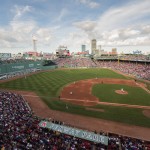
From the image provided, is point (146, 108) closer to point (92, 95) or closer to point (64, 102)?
point (92, 95)

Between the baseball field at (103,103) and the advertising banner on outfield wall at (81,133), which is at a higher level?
the advertising banner on outfield wall at (81,133)

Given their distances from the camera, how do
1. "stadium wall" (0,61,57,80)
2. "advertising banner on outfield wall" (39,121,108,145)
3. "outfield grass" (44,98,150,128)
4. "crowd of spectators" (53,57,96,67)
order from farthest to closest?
"crowd of spectators" (53,57,96,67)
"stadium wall" (0,61,57,80)
"outfield grass" (44,98,150,128)
"advertising banner on outfield wall" (39,121,108,145)

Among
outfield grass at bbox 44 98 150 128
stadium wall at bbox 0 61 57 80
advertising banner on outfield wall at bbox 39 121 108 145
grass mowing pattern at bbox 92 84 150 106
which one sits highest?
stadium wall at bbox 0 61 57 80

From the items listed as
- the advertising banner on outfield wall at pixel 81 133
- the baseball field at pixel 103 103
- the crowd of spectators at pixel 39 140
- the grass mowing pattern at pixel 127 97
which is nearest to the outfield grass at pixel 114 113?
the baseball field at pixel 103 103

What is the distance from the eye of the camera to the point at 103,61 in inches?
4198

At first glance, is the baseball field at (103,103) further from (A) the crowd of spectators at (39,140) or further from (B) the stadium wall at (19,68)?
(B) the stadium wall at (19,68)

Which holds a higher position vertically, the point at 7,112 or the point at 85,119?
the point at 7,112

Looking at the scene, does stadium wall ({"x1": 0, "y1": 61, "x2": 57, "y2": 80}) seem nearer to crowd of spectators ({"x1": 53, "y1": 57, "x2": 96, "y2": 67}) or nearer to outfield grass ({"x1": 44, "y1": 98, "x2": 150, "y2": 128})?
crowd of spectators ({"x1": 53, "y1": 57, "x2": 96, "y2": 67})

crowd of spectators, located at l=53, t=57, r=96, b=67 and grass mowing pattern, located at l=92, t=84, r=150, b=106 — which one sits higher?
crowd of spectators, located at l=53, t=57, r=96, b=67

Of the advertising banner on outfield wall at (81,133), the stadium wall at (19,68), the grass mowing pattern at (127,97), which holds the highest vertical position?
the stadium wall at (19,68)

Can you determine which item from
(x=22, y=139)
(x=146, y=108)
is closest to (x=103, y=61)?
(x=146, y=108)

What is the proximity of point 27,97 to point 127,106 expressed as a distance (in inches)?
798

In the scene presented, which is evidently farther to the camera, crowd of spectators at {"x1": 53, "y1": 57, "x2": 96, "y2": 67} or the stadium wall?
crowd of spectators at {"x1": 53, "y1": 57, "x2": 96, "y2": 67}

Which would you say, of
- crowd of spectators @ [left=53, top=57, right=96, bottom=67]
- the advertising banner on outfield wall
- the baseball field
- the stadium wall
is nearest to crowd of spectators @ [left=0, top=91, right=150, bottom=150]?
the advertising banner on outfield wall
